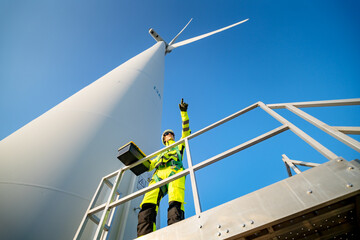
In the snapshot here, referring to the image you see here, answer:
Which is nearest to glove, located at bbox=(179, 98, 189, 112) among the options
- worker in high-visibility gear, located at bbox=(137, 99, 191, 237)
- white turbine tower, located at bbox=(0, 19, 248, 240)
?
worker in high-visibility gear, located at bbox=(137, 99, 191, 237)

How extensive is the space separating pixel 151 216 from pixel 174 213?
38 cm

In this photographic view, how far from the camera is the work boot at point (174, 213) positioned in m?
2.26

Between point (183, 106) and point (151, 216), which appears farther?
point (183, 106)

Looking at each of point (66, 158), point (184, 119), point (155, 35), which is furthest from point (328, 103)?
point (155, 35)

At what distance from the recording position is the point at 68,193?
2.63m

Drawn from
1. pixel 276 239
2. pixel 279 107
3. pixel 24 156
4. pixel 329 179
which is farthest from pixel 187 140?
pixel 24 156

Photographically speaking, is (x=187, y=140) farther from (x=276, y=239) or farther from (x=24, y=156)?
(x=24, y=156)

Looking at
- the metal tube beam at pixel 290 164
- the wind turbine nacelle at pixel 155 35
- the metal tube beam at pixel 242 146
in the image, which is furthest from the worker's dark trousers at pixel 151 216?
the wind turbine nacelle at pixel 155 35

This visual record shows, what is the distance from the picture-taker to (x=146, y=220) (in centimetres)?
245

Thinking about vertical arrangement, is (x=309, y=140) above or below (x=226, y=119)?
below

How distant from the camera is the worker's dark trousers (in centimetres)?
229

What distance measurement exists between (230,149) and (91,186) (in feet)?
7.13

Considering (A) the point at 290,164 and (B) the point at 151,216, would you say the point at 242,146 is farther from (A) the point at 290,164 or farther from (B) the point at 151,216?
(A) the point at 290,164

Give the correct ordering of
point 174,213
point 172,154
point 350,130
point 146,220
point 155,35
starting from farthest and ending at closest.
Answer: point 155,35
point 172,154
point 146,220
point 174,213
point 350,130
